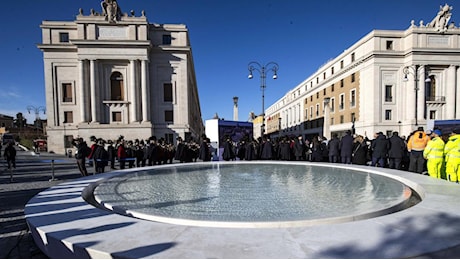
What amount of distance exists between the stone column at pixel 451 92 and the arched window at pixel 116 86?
160 feet

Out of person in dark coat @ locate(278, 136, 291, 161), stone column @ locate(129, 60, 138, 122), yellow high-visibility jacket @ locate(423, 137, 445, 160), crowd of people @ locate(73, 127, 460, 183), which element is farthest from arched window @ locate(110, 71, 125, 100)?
yellow high-visibility jacket @ locate(423, 137, 445, 160)

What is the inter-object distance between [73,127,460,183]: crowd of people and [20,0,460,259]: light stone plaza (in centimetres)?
116

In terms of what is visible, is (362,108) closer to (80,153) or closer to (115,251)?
(80,153)

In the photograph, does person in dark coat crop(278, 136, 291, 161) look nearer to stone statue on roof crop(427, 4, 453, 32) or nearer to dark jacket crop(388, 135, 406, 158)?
dark jacket crop(388, 135, 406, 158)

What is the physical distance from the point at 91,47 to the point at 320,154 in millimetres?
32217

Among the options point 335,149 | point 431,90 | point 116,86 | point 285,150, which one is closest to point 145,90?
point 116,86

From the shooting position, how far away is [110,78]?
32.3 meters

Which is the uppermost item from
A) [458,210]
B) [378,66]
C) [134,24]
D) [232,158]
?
[134,24]

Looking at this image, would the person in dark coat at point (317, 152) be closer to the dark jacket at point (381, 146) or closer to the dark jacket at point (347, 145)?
the dark jacket at point (347, 145)

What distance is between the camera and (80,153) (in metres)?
9.71

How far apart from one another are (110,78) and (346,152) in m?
32.2

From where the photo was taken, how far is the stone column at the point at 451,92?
34.9m

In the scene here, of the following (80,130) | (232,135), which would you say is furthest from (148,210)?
(80,130)

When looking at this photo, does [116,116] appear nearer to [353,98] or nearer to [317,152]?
[317,152]
